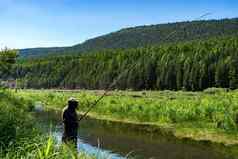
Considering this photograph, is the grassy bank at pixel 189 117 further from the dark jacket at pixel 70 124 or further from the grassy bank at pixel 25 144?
the grassy bank at pixel 25 144

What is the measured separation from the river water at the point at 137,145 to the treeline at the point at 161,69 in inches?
1617

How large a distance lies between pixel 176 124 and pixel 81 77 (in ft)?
306

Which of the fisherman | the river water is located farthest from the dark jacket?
the river water

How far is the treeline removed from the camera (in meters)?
91.9

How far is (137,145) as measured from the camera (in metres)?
26.9

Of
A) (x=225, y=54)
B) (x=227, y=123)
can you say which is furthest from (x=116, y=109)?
(x=225, y=54)

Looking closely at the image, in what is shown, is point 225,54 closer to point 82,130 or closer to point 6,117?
point 82,130

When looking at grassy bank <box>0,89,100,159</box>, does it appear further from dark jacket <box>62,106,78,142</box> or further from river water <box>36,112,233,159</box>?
river water <box>36,112,233,159</box>

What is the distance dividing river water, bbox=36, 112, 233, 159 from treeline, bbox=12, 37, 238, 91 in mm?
41084

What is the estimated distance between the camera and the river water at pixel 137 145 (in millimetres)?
23297

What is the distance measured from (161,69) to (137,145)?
7579 cm

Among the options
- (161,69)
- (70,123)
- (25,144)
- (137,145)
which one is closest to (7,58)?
(137,145)

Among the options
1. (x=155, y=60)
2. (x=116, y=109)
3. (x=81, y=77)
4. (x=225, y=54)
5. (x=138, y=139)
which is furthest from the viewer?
(x=81, y=77)

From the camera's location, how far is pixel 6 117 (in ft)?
40.9
